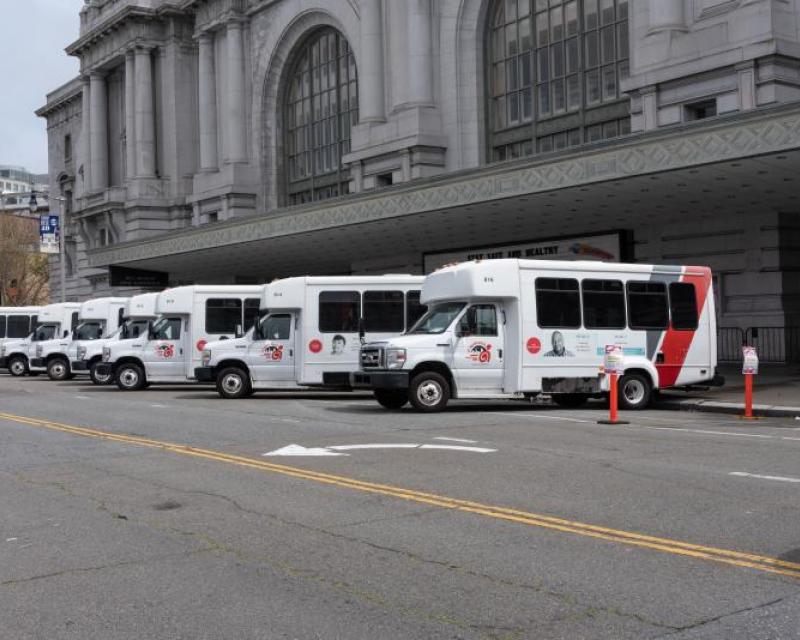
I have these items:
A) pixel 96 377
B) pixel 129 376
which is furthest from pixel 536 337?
pixel 96 377

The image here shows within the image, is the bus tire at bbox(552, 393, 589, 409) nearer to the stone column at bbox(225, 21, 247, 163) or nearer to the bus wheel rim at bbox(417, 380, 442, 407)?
the bus wheel rim at bbox(417, 380, 442, 407)

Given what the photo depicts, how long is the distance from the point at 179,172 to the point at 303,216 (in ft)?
91.3

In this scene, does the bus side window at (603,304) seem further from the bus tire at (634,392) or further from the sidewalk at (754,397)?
the sidewalk at (754,397)

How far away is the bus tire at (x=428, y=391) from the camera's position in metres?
18.3

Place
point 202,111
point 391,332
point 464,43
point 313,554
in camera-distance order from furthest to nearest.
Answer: point 202,111
point 464,43
point 391,332
point 313,554

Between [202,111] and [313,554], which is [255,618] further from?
[202,111]

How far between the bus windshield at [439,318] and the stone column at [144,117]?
4670cm

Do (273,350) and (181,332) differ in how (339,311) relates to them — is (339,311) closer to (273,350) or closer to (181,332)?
(273,350)

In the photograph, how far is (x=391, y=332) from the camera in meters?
23.5

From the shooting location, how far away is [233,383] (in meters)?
23.3

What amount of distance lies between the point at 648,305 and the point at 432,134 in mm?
23269

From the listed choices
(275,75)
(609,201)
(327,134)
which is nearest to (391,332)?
(609,201)

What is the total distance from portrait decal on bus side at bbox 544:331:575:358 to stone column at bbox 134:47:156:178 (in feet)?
158

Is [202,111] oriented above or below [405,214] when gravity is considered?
above
